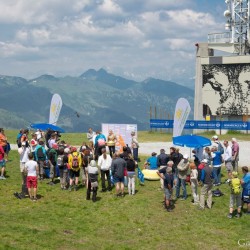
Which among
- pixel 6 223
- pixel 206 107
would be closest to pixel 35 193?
pixel 6 223

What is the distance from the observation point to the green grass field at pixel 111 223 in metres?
15.4

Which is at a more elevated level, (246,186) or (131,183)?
(246,186)

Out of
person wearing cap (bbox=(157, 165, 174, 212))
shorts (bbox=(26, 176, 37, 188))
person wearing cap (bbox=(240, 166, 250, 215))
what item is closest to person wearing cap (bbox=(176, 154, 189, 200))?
person wearing cap (bbox=(157, 165, 174, 212))

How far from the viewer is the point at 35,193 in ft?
64.1

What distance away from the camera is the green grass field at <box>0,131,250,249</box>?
15445mm

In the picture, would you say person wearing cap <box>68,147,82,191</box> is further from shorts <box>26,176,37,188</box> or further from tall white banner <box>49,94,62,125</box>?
tall white banner <box>49,94,62,125</box>

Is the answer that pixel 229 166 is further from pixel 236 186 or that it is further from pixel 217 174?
pixel 236 186

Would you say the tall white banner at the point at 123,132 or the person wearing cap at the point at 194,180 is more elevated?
the tall white banner at the point at 123,132

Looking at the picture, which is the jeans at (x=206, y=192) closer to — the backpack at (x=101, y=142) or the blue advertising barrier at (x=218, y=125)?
the backpack at (x=101, y=142)

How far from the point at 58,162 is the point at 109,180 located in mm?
2571

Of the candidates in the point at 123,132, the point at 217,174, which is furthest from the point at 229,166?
the point at 123,132

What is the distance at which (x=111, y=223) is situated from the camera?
17.7 metres

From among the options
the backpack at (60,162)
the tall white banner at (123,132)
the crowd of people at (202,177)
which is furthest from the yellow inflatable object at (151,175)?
the backpack at (60,162)

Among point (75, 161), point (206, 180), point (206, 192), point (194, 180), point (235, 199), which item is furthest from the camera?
point (75, 161)
